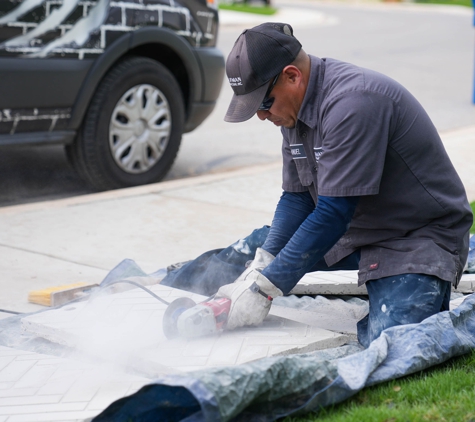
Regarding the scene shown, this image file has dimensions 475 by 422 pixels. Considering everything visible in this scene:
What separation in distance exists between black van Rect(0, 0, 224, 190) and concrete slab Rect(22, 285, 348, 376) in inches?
88.4

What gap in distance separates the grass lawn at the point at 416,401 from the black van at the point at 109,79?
3.38 meters

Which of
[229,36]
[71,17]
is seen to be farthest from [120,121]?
[229,36]

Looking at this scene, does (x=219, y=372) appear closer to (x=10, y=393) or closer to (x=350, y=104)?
(x=10, y=393)

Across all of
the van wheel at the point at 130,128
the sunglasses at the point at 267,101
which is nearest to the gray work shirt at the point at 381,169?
the sunglasses at the point at 267,101

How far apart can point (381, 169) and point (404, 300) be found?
21.3 inches

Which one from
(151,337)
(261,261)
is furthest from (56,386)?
(261,261)

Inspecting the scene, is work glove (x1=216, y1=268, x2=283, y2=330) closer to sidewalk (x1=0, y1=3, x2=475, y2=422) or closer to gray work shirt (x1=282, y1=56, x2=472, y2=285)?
sidewalk (x1=0, y1=3, x2=475, y2=422)

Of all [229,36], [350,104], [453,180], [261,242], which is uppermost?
[350,104]

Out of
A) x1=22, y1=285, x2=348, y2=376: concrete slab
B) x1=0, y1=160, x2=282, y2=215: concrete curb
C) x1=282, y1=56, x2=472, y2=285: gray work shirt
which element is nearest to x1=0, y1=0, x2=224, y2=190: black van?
x1=0, y1=160, x2=282, y2=215: concrete curb

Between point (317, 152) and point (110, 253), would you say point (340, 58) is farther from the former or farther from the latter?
point (317, 152)

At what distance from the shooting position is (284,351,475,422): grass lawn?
8.29 ft

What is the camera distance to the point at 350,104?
2.98 metres

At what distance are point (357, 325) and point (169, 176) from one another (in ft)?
12.4

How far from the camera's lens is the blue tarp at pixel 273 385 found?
7.97 ft
